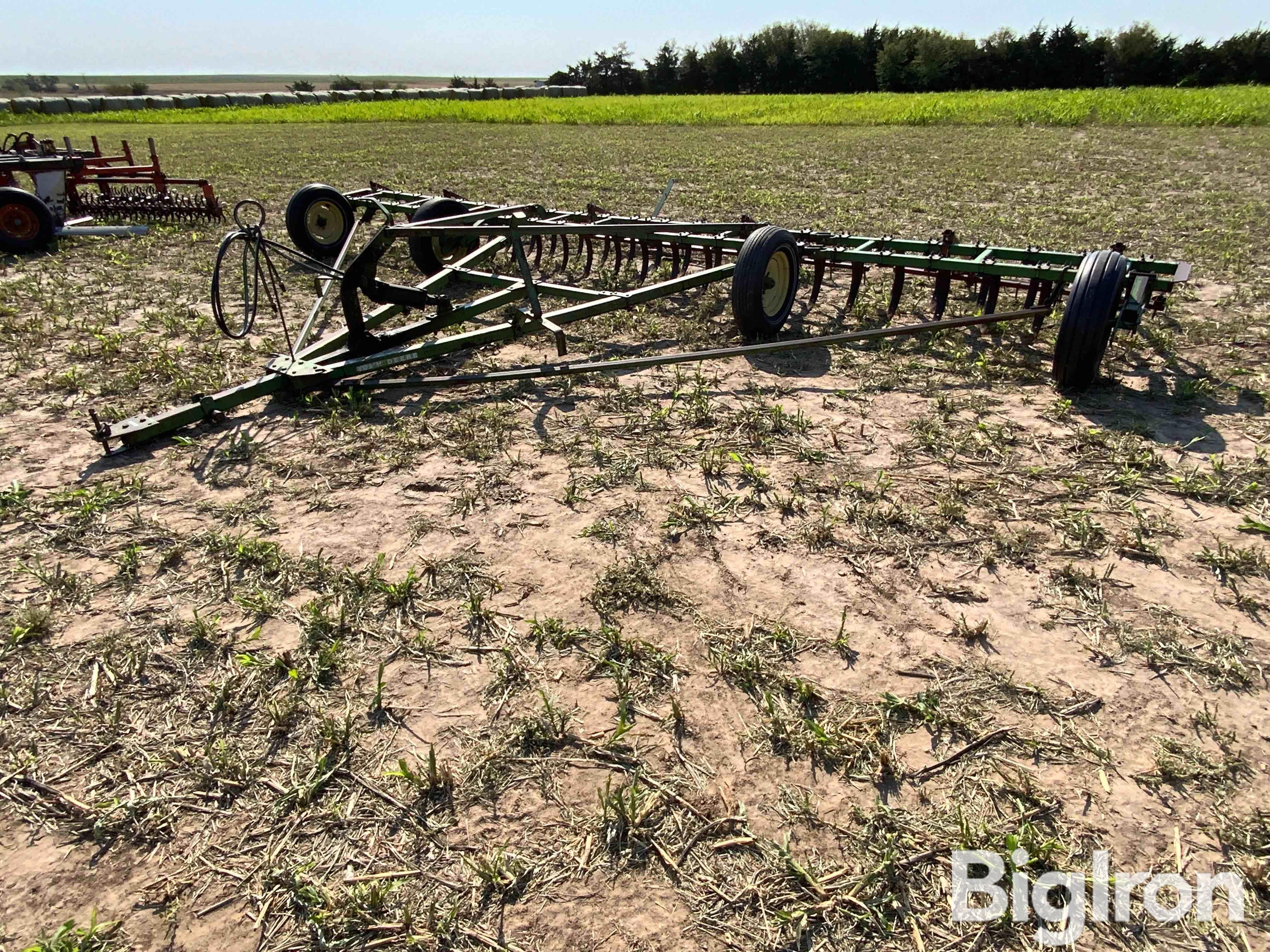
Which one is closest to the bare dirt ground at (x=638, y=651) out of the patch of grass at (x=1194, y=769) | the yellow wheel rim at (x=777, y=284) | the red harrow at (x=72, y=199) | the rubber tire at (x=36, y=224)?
the patch of grass at (x=1194, y=769)

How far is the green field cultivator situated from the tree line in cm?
4561

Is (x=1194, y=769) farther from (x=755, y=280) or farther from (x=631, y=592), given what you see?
(x=755, y=280)

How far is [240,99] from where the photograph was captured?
135ft

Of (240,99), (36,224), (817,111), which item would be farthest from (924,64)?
(36,224)

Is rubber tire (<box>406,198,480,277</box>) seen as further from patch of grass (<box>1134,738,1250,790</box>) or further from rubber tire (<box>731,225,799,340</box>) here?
patch of grass (<box>1134,738,1250,790</box>)

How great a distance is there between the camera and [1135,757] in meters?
2.26

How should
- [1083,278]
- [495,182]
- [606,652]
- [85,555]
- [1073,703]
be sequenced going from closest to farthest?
[1073,703], [606,652], [85,555], [1083,278], [495,182]

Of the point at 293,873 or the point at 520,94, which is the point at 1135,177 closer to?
the point at 293,873

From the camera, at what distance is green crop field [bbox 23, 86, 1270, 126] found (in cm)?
2286

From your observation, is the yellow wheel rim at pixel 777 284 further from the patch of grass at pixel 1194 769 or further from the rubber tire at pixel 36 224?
the rubber tire at pixel 36 224

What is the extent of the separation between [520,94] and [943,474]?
52.6m

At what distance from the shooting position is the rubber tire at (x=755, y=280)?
5391 millimetres

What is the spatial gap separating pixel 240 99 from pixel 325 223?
1652 inches

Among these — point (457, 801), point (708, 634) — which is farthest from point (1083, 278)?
point (457, 801)
